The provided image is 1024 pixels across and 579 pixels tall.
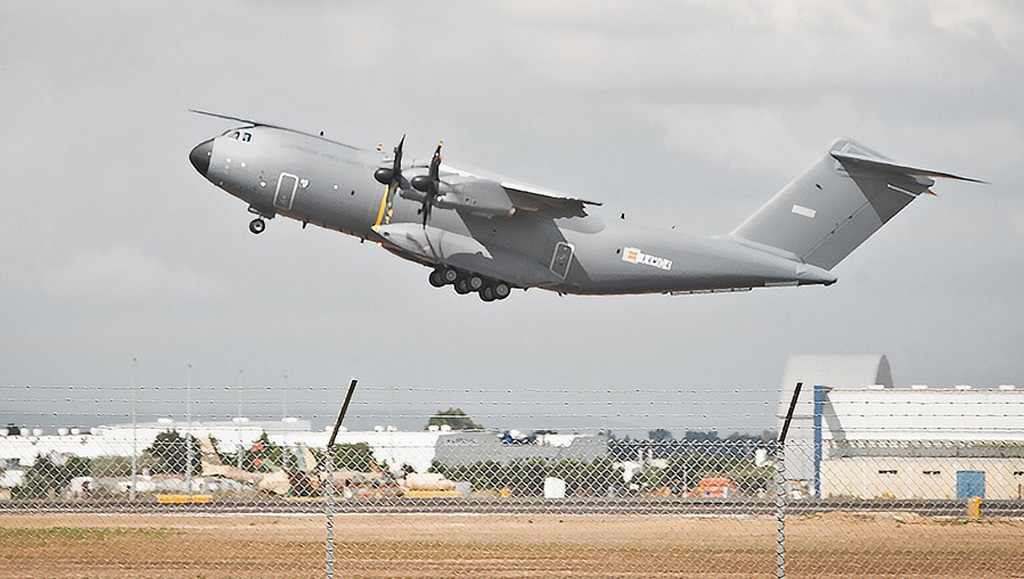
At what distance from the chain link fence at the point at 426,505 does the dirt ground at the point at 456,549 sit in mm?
48

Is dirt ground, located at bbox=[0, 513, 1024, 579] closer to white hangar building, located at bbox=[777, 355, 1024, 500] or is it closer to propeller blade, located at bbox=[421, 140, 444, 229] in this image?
white hangar building, located at bbox=[777, 355, 1024, 500]

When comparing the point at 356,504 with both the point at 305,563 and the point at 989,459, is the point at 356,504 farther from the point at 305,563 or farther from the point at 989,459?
the point at 989,459

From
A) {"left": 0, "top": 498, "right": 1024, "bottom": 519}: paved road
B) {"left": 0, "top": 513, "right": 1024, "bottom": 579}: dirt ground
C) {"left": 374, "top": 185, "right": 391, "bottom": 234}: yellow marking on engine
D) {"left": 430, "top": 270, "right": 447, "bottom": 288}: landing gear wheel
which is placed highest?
{"left": 374, "top": 185, "right": 391, "bottom": 234}: yellow marking on engine

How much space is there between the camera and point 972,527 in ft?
84.7

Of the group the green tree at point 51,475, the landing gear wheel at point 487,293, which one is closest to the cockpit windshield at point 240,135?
the landing gear wheel at point 487,293

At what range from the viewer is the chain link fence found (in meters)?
16.0

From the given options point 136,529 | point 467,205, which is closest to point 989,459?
point 467,205

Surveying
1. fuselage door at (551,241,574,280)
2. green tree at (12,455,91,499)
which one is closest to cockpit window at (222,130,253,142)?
fuselage door at (551,241,574,280)

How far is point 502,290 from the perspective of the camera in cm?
4116

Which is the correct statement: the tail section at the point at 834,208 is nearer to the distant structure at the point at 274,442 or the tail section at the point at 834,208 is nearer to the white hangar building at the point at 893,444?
the white hangar building at the point at 893,444

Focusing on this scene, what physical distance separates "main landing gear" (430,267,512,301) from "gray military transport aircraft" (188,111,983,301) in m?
0.04

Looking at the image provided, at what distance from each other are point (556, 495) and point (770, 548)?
17.2ft

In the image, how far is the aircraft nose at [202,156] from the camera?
125 ft

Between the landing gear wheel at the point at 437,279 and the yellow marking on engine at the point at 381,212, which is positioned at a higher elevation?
the yellow marking on engine at the point at 381,212
